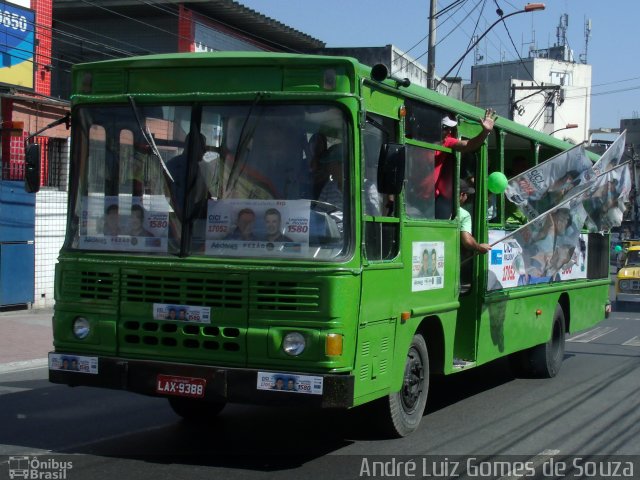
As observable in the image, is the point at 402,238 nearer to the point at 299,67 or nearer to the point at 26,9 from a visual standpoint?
the point at 299,67

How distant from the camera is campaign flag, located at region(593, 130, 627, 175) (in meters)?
10.8

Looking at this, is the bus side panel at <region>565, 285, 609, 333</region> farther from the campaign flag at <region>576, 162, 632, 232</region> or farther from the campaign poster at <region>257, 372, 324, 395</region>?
the campaign poster at <region>257, 372, 324, 395</region>

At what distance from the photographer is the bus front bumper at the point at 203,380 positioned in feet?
20.4

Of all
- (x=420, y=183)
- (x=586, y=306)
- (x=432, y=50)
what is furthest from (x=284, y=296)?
(x=432, y=50)

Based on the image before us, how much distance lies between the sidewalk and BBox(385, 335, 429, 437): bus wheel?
22.1 feet

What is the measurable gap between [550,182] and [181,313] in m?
5.47

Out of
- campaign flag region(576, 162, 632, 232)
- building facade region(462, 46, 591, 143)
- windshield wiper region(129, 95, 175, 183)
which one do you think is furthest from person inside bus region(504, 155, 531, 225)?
building facade region(462, 46, 591, 143)

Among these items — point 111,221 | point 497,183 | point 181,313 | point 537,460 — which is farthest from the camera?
point 497,183

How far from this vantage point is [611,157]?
1109 centimetres

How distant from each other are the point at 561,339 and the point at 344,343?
6.81 metres

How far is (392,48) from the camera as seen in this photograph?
106ft

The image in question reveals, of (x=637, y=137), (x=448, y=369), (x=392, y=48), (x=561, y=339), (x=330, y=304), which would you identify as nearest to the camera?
(x=330, y=304)

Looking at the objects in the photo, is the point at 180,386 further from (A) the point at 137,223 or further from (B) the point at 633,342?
(B) the point at 633,342

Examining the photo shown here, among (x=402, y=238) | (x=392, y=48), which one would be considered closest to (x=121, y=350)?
(x=402, y=238)
